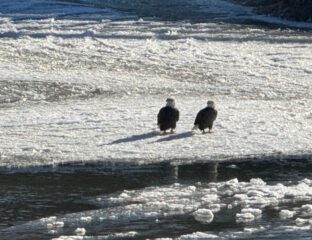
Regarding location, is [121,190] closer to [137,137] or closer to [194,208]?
[194,208]

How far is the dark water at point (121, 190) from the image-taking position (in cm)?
1109

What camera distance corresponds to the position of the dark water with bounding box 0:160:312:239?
437 inches

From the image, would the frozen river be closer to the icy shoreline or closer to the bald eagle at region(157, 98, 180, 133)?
the icy shoreline

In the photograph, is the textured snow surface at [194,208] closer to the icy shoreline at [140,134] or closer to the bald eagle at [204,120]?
the icy shoreline at [140,134]

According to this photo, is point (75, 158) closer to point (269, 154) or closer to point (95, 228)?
point (269, 154)

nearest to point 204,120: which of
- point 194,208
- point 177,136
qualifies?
point 177,136

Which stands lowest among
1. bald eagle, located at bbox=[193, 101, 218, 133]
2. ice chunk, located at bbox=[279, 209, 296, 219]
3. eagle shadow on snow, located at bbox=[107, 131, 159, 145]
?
ice chunk, located at bbox=[279, 209, 296, 219]

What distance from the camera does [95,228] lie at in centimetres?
1115

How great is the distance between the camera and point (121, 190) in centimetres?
1302

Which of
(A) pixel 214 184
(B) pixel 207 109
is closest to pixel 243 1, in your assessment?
(B) pixel 207 109

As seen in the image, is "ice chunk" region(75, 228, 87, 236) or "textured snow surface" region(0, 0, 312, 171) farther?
"textured snow surface" region(0, 0, 312, 171)

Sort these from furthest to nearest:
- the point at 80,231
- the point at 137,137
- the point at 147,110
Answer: the point at 147,110
the point at 137,137
the point at 80,231

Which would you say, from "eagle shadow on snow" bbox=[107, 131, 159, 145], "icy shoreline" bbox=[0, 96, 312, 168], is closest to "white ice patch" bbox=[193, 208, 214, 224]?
"icy shoreline" bbox=[0, 96, 312, 168]

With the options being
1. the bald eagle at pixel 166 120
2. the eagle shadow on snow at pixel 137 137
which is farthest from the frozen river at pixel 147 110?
the bald eagle at pixel 166 120
